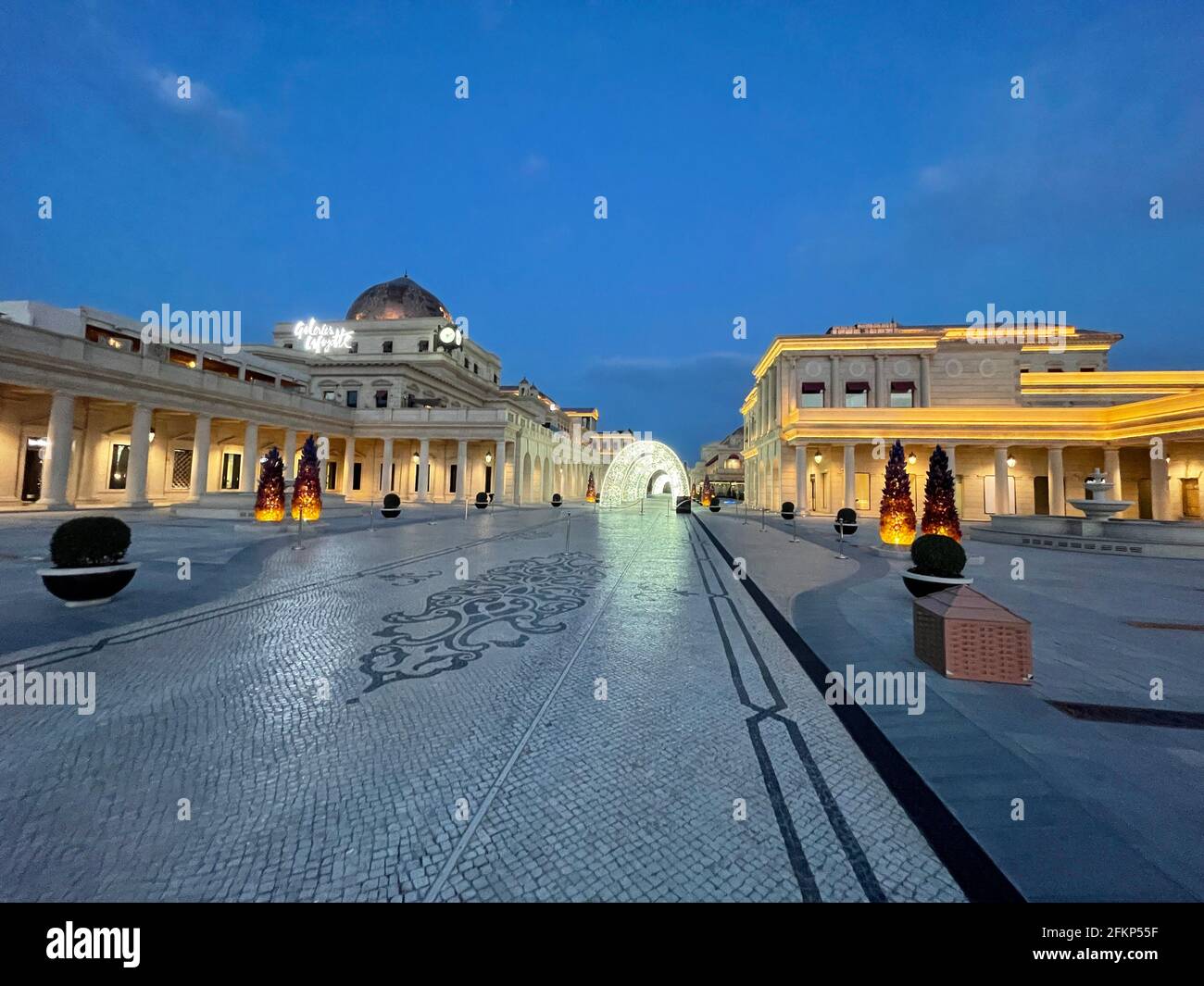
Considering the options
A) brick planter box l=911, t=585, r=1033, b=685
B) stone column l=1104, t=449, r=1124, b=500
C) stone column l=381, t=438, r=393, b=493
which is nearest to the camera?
brick planter box l=911, t=585, r=1033, b=685

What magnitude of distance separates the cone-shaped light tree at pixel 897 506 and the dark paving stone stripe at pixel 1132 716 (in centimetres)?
1149

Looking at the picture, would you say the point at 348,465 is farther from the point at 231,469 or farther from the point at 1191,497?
the point at 1191,497

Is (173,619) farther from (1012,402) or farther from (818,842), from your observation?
(1012,402)

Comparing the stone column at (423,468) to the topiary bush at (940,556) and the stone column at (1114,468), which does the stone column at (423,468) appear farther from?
the stone column at (1114,468)

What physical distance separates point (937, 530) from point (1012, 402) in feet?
115

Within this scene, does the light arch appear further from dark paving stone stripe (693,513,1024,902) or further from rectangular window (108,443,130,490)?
rectangular window (108,443,130,490)

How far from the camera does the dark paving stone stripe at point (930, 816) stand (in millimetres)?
2252

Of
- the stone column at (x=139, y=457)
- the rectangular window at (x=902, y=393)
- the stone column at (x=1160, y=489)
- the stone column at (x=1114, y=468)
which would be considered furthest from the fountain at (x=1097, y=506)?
the stone column at (x=139, y=457)

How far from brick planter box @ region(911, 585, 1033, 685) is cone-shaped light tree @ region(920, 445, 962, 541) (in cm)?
892

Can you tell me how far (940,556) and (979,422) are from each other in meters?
31.4

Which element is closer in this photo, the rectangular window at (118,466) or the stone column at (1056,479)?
the rectangular window at (118,466)

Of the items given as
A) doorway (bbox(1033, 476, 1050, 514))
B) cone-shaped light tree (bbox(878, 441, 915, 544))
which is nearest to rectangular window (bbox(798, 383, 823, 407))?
doorway (bbox(1033, 476, 1050, 514))

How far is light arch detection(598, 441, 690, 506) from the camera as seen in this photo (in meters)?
31.2
